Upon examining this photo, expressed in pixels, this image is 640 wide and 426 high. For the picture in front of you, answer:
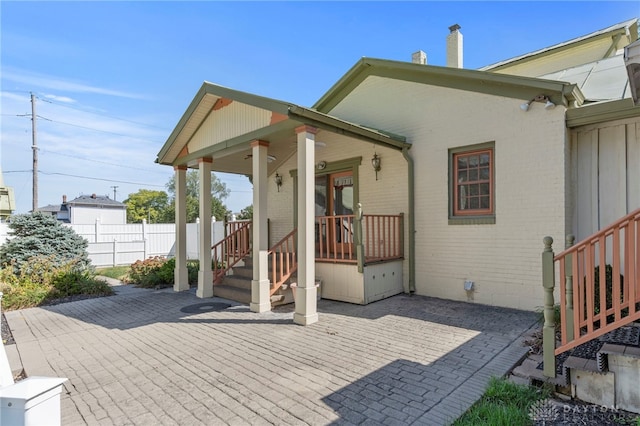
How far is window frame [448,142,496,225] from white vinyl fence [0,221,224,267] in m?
9.74

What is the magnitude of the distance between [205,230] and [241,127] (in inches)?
106

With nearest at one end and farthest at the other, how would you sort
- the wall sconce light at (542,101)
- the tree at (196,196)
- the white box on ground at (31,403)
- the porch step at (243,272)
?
the white box on ground at (31,403) < the wall sconce light at (542,101) < the porch step at (243,272) < the tree at (196,196)

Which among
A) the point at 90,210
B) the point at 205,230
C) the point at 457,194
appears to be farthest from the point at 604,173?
the point at 90,210

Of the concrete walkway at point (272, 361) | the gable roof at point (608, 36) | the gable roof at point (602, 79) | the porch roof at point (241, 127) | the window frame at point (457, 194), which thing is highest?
the gable roof at point (608, 36)

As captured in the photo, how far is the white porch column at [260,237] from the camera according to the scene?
6109 millimetres

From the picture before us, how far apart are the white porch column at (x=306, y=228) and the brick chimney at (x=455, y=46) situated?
6.69 metres

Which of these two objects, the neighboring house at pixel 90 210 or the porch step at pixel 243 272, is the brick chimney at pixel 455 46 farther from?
the neighboring house at pixel 90 210

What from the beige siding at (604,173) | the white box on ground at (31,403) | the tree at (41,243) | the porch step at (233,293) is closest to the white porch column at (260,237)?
the porch step at (233,293)

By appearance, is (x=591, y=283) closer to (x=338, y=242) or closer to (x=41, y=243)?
(x=338, y=242)

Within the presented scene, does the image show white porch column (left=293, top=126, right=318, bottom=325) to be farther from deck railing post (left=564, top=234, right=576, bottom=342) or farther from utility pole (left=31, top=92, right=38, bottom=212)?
utility pole (left=31, top=92, right=38, bottom=212)

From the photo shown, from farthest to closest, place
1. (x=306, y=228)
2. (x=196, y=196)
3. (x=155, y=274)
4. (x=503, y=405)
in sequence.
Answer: (x=196, y=196), (x=155, y=274), (x=306, y=228), (x=503, y=405)

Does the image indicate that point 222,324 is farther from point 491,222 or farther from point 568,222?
point 568,222

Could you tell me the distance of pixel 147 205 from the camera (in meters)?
55.1

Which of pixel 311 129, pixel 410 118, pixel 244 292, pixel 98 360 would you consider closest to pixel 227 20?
Result: pixel 311 129
